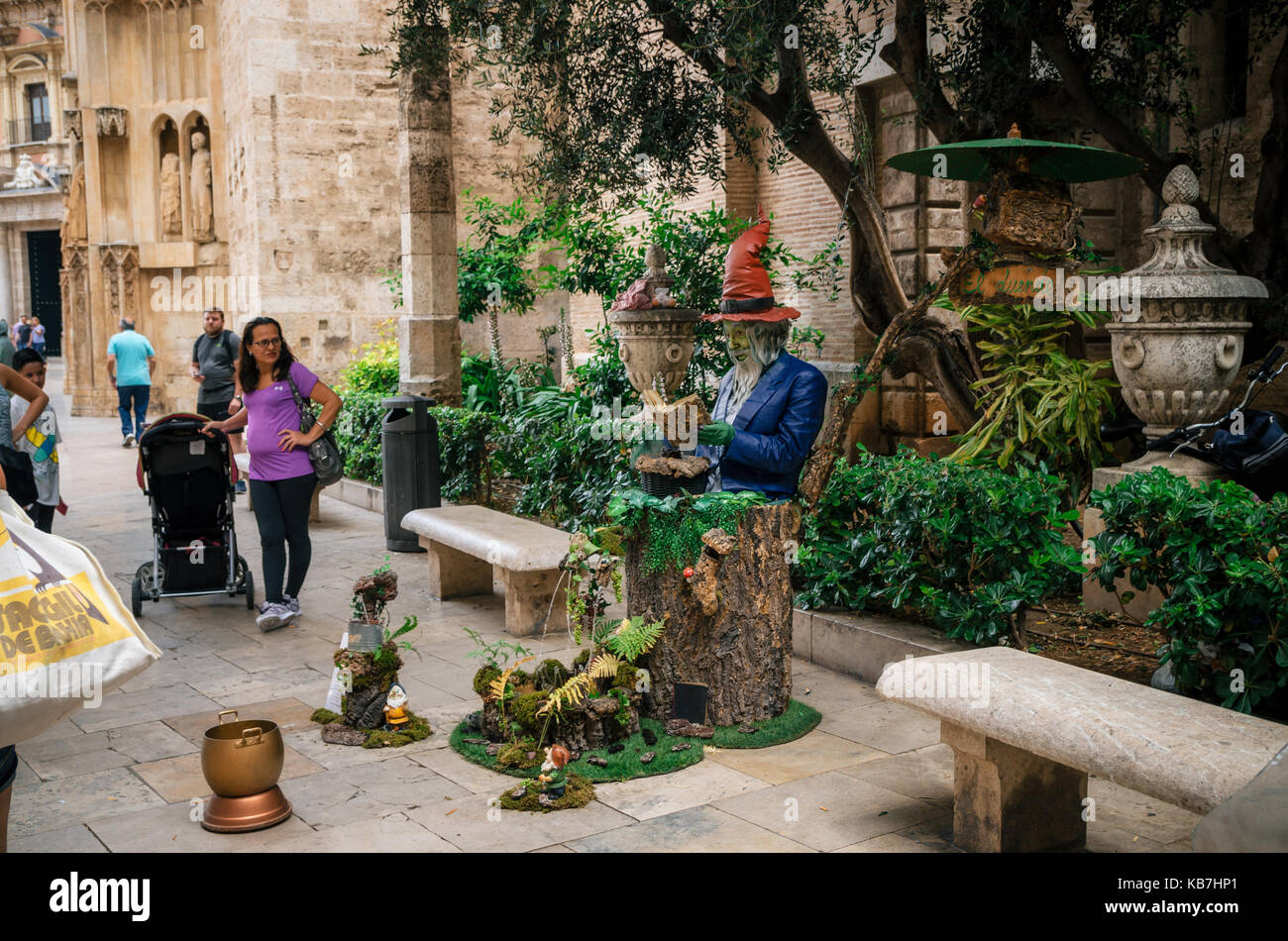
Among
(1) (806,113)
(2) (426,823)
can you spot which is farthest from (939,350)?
(2) (426,823)

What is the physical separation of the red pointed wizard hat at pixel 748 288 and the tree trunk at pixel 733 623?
903 mm

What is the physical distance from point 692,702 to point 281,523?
3188mm

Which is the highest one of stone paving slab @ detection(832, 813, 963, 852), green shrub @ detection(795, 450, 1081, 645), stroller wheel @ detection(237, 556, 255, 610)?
green shrub @ detection(795, 450, 1081, 645)

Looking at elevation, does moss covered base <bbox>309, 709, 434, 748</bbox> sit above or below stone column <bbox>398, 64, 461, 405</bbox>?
below

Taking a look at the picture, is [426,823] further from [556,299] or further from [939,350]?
[556,299]

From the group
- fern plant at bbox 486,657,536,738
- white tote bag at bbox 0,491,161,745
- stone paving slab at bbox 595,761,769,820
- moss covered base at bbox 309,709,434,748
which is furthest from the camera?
moss covered base at bbox 309,709,434,748

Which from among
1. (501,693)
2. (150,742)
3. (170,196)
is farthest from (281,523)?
(170,196)

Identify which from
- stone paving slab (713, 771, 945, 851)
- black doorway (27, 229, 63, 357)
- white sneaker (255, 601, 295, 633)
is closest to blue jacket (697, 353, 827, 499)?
→ stone paving slab (713, 771, 945, 851)

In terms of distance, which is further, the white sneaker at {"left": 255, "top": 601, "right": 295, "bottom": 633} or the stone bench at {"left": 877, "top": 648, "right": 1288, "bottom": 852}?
the white sneaker at {"left": 255, "top": 601, "right": 295, "bottom": 633}

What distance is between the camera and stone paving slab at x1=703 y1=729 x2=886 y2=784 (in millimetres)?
4766

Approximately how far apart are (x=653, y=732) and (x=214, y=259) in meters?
17.7

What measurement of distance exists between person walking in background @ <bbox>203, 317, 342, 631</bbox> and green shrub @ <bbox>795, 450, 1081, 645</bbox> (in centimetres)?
297

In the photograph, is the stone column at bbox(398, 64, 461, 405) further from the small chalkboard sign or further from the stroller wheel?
the small chalkboard sign
